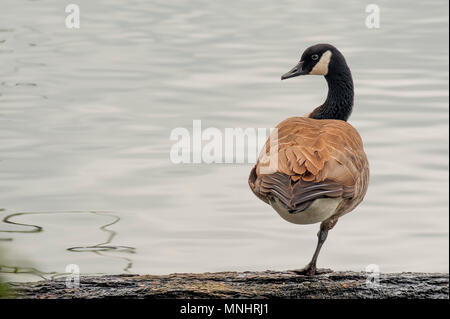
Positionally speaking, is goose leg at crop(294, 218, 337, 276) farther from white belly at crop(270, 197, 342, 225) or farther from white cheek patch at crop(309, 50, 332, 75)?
white cheek patch at crop(309, 50, 332, 75)

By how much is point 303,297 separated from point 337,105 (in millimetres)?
3365

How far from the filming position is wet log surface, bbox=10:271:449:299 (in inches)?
217

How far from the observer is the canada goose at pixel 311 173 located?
586 centimetres

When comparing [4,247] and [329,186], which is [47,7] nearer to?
[329,186]

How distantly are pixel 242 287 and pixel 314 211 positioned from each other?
2.44 feet

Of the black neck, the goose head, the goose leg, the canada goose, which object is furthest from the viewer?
the goose head

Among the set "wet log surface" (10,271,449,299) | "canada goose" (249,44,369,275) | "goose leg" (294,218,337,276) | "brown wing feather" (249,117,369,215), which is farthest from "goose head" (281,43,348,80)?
"wet log surface" (10,271,449,299)

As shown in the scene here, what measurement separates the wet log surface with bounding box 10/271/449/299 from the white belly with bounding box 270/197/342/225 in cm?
39

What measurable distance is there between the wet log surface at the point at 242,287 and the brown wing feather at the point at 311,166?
0.53m

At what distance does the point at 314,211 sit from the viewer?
599 centimetres

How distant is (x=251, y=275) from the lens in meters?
6.04

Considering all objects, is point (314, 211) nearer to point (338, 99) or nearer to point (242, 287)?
point (242, 287)

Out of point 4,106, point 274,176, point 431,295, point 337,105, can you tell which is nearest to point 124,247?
point 337,105

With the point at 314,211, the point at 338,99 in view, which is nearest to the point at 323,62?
the point at 338,99
